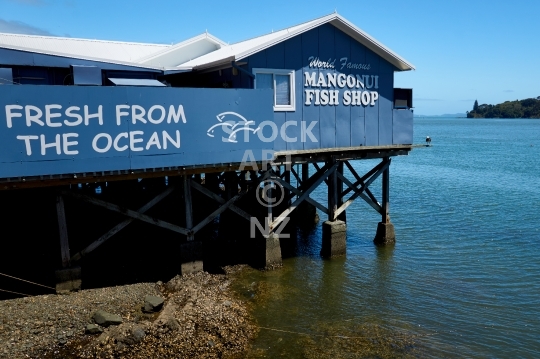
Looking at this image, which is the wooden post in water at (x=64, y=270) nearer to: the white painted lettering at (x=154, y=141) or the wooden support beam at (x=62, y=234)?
the wooden support beam at (x=62, y=234)

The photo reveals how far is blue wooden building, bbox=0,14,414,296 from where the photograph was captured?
10.9 m

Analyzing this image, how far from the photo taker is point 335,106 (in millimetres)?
15445

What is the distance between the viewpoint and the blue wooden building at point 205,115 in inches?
428

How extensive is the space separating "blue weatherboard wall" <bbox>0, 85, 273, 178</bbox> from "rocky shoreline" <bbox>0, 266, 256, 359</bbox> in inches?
129

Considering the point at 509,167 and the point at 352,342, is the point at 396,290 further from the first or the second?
the point at 509,167

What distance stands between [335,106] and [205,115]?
4.88 meters

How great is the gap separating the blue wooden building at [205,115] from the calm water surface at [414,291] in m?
1.40

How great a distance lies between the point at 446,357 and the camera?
10.5 metres

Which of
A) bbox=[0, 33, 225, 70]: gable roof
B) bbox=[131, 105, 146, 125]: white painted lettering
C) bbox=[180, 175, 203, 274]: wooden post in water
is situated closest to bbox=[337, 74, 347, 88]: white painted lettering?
bbox=[180, 175, 203, 274]: wooden post in water

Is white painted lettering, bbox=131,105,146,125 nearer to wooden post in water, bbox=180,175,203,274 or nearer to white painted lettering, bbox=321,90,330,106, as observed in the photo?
wooden post in water, bbox=180,175,203,274

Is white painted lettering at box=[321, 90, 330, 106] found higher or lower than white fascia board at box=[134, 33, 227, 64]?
lower

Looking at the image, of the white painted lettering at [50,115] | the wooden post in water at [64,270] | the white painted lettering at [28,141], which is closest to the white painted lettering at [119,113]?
the white painted lettering at [50,115]

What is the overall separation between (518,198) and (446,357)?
68.6 feet

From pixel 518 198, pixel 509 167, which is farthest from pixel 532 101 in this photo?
pixel 518 198
